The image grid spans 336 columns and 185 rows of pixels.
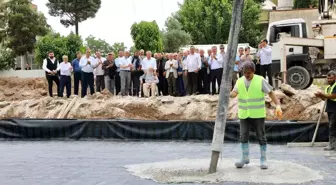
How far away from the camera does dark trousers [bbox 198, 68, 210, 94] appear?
59.1 ft

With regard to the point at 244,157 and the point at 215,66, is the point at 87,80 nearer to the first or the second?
the point at 215,66

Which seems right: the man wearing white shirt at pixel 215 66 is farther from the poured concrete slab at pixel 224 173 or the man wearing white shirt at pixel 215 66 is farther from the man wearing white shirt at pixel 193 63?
the poured concrete slab at pixel 224 173

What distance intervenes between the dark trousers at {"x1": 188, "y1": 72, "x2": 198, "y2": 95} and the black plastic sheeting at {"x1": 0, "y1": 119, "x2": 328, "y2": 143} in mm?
4316

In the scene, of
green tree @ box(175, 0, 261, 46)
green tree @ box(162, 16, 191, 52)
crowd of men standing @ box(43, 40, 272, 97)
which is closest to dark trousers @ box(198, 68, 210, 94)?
crowd of men standing @ box(43, 40, 272, 97)

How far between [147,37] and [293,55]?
79.7 ft

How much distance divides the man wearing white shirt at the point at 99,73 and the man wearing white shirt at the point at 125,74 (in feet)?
2.18

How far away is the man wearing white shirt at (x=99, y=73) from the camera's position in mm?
18219

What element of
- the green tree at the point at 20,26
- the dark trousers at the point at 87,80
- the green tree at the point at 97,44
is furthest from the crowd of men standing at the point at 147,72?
the green tree at the point at 97,44

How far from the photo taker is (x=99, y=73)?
18500 millimetres

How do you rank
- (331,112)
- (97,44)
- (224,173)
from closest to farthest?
(224,173) → (331,112) → (97,44)

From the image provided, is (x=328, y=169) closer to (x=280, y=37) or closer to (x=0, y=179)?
(x=0, y=179)

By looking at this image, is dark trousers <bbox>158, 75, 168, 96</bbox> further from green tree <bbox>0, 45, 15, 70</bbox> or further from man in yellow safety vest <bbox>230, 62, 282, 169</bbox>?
green tree <bbox>0, 45, 15, 70</bbox>

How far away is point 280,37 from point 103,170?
40.4ft

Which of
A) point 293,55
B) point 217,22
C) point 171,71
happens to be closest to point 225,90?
point 171,71
